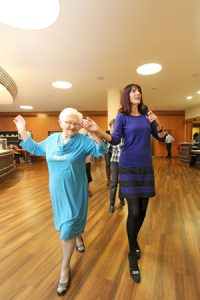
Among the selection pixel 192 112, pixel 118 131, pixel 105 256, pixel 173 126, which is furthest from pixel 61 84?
pixel 173 126

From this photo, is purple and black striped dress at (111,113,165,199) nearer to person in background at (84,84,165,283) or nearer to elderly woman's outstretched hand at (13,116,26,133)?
person in background at (84,84,165,283)

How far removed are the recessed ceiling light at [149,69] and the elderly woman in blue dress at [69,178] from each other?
3.90 m

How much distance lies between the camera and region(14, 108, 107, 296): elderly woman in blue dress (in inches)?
58.8

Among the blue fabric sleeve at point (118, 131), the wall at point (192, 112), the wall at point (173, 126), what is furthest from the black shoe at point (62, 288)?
the wall at point (173, 126)

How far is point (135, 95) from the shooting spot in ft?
5.46

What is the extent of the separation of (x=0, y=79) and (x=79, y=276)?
17.0ft

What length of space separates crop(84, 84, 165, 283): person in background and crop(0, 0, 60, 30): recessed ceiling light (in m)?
1.72

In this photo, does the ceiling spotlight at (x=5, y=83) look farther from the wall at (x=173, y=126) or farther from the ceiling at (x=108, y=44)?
the wall at (x=173, y=126)

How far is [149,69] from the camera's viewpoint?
4.82 meters

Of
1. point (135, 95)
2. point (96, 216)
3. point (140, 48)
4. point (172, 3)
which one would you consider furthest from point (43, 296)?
point (140, 48)

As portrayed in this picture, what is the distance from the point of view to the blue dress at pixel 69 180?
149 cm

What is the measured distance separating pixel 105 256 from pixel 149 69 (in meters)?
4.58

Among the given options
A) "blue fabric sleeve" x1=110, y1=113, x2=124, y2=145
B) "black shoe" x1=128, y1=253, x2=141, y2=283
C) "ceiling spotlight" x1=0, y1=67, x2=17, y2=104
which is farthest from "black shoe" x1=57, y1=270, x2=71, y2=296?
"ceiling spotlight" x1=0, y1=67, x2=17, y2=104

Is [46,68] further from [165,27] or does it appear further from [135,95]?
[135,95]
